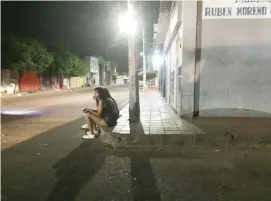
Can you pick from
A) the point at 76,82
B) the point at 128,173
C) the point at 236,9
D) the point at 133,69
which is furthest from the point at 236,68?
the point at 76,82

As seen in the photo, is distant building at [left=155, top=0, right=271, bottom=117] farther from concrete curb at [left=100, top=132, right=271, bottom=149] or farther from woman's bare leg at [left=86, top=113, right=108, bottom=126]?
woman's bare leg at [left=86, top=113, right=108, bottom=126]

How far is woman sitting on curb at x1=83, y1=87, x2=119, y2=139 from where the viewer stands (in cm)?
762

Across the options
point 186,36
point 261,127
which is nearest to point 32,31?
point 186,36

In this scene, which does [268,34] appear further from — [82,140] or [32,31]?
[32,31]

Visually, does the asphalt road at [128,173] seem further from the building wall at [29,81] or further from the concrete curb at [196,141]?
the building wall at [29,81]

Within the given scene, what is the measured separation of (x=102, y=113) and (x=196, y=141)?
2417mm

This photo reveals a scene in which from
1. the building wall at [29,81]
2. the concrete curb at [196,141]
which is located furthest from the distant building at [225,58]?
the building wall at [29,81]

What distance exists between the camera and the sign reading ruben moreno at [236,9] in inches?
366

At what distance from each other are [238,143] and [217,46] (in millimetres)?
3722

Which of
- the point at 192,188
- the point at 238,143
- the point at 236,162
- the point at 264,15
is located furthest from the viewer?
the point at 264,15

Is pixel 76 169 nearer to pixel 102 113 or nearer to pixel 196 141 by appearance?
pixel 102 113

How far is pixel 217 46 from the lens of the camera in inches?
376

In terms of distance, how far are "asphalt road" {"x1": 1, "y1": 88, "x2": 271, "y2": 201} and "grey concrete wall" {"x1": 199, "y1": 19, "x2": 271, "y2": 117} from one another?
3.29 m

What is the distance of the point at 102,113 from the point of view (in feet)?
25.2
